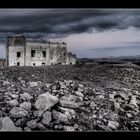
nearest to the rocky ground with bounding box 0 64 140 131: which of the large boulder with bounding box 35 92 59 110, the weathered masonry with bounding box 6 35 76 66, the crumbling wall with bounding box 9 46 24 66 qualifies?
the large boulder with bounding box 35 92 59 110

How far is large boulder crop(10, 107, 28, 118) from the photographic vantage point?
9.66 ft

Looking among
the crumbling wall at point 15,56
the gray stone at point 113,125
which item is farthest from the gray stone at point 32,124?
the crumbling wall at point 15,56

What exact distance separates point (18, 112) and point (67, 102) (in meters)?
0.57

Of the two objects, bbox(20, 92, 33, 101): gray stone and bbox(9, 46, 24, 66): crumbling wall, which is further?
bbox(9, 46, 24, 66): crumbling wall

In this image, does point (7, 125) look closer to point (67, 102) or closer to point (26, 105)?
point (26, 105)

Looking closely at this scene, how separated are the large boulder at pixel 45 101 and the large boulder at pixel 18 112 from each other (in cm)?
16

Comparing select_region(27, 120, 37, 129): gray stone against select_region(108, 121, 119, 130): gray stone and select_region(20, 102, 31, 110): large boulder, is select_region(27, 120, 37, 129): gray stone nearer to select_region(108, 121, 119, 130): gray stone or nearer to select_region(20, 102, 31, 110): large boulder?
select_region(20, 102, 31, 110): large boulder

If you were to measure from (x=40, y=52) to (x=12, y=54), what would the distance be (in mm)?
919

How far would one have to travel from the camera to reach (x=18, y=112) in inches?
117

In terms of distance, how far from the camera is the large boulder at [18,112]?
2.95m

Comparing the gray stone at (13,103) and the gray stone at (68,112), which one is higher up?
the gray stone at (13,103)

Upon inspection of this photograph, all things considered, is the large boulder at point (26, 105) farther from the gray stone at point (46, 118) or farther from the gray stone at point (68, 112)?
the gray stone at point (68, 112)
